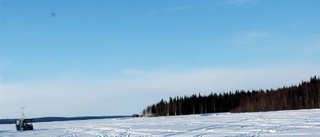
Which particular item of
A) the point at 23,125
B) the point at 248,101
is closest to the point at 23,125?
the point at 23,125

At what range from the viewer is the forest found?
77812mm

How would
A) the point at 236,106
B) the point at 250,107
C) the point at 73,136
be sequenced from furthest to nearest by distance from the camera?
the point at 236,106
the point at 250,107
the point at 73,136

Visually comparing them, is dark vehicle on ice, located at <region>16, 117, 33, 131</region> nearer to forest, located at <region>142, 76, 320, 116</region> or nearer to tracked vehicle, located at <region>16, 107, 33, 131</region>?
tracked vehicle, located at <region>16, 107, 33, 131</region>

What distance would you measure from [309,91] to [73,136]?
5874cm

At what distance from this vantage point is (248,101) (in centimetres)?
9444

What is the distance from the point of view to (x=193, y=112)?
102 m

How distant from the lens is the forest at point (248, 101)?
7781 cm

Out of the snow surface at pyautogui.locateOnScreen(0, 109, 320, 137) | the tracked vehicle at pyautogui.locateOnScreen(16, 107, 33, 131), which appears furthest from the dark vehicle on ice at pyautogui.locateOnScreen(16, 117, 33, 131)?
the snow surface at pyautogui.locateOnScreen(0, 109, 320, 137)

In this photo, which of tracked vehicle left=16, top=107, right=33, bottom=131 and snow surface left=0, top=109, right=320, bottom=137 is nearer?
snow surface left=0, top=109, right=320, bottom=137

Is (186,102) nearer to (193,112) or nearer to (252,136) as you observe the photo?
(193,112)

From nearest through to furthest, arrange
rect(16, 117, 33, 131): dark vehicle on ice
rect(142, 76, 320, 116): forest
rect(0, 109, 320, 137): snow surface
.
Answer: rect(0, 109, 320, 137): snow surface, rect(16, 117, 33, 131): dark vehicle on ice, rect(142, 76, 320, 116): forest

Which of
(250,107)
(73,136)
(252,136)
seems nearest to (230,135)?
(252,136)

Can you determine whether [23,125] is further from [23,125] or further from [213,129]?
[213,129]

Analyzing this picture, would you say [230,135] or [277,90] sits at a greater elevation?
[277,90]
